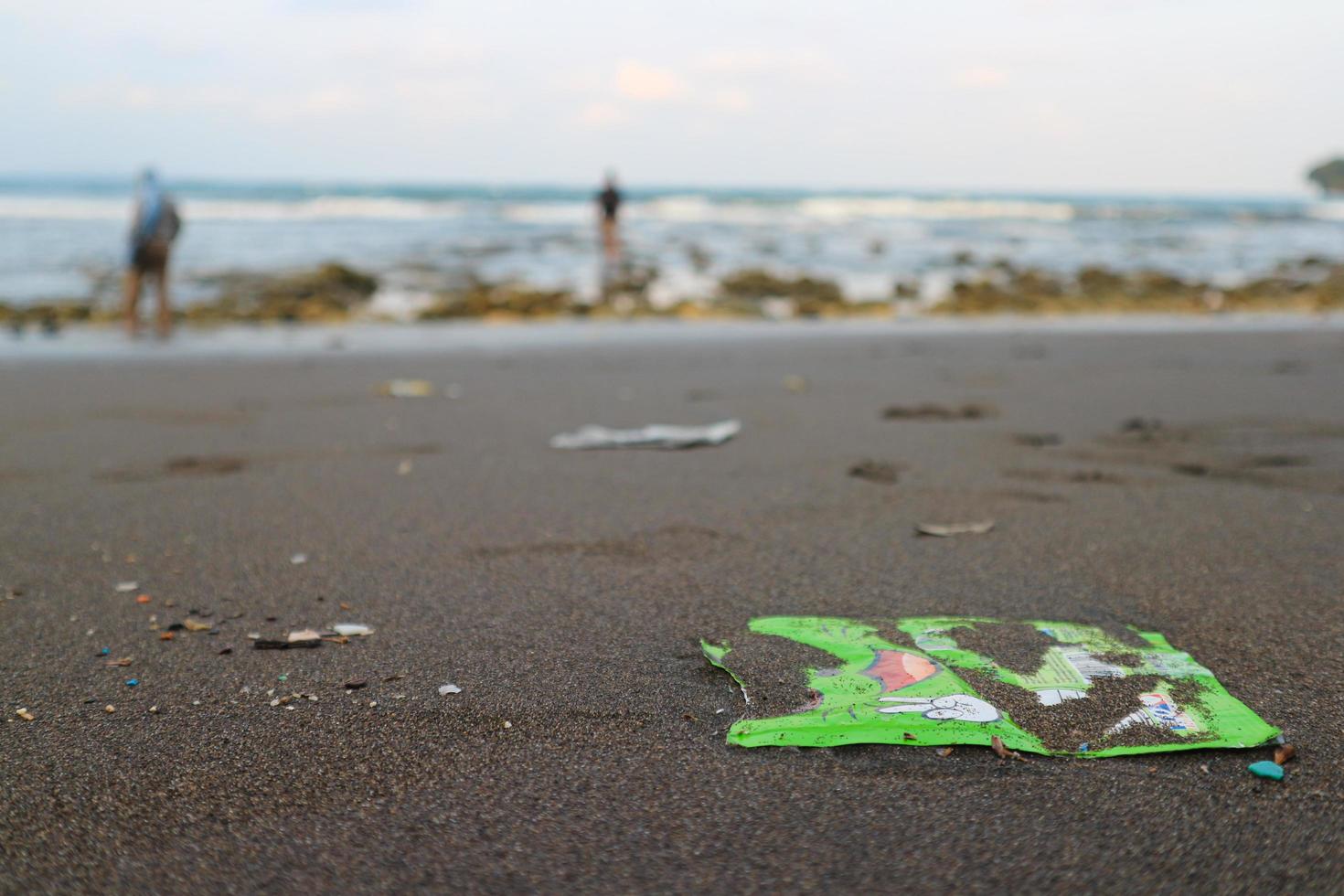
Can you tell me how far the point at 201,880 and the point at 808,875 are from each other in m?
0.80

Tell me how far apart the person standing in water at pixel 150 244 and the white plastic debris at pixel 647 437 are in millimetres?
5482

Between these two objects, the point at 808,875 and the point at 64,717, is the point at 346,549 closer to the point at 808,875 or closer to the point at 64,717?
the point at 64,717

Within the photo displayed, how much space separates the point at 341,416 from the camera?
184 inches

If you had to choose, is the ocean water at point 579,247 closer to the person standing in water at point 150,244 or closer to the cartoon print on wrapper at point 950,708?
the person standing in water at point 150,244

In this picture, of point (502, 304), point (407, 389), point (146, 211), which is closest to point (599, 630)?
point (407, 389)

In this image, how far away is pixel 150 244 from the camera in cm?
820

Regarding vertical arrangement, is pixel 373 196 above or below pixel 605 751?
above

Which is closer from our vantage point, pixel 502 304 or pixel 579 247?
pixel 502 304

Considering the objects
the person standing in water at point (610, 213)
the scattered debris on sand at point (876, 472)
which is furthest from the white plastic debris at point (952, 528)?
the person standing in water at point (610, 213)

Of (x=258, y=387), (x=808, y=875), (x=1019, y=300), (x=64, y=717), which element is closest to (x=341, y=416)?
(x=258, y=387)

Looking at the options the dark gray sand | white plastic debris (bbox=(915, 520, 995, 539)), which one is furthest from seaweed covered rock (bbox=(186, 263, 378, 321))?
white plastic debris (bbox=(915, 520, 995, 539))

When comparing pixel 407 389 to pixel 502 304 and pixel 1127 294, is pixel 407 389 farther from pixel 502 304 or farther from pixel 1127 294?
pixel 1127 294

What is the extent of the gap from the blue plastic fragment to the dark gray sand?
0.02m

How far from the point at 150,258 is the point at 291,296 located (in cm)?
204
